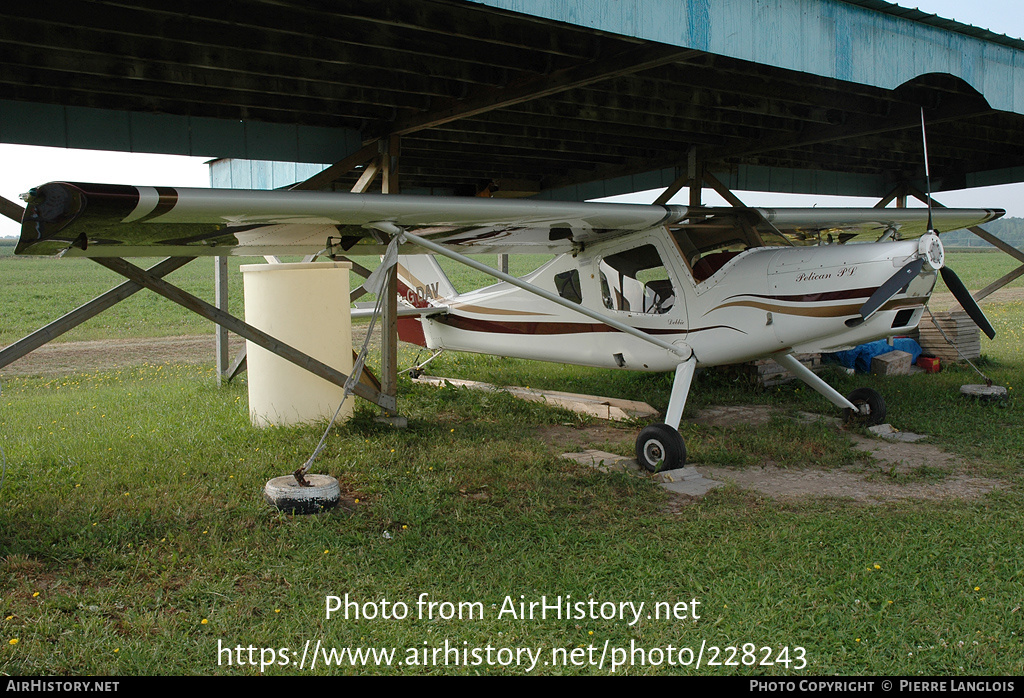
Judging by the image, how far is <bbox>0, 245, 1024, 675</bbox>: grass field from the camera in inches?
132

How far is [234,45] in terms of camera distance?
5281mm

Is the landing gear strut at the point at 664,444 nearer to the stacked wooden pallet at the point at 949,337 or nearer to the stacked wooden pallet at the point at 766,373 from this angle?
the stacked wooden pallet at the point at 766,373

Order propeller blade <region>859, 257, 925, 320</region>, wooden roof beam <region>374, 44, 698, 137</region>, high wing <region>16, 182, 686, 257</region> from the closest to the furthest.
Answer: high wing <region>16, 182, 686, 257</region>
wooden roof beam <region>374, 44, 698, 137</region>
propeller blade <region>859, 257, 925, 320</region>

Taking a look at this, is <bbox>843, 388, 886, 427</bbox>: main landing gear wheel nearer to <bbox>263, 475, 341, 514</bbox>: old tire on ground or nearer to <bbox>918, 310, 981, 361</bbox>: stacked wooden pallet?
<bbox>918, 310, 981, 361</bbox>: stacked wooden pallet

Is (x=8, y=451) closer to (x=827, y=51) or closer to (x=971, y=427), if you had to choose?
(x=827, y=51)

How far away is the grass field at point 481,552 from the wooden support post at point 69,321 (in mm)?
1059

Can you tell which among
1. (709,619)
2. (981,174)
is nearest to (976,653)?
(709,619)

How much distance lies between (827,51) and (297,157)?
5639mm

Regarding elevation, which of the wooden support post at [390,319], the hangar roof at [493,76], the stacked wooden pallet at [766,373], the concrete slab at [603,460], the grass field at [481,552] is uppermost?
the hangar roof at [493,76]

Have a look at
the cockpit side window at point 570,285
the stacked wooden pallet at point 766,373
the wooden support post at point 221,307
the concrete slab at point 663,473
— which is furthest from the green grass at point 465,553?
the wooden support post at point 221,307

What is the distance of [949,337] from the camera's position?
1135 cm

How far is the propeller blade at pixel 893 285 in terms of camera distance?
224 inches

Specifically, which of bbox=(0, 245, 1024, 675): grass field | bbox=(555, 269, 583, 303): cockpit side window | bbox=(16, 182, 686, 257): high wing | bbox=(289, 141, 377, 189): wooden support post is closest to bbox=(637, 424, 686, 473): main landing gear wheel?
bbox=(0, 245, 1024, 675): grass field

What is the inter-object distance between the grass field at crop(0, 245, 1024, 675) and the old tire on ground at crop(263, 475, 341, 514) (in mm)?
98
